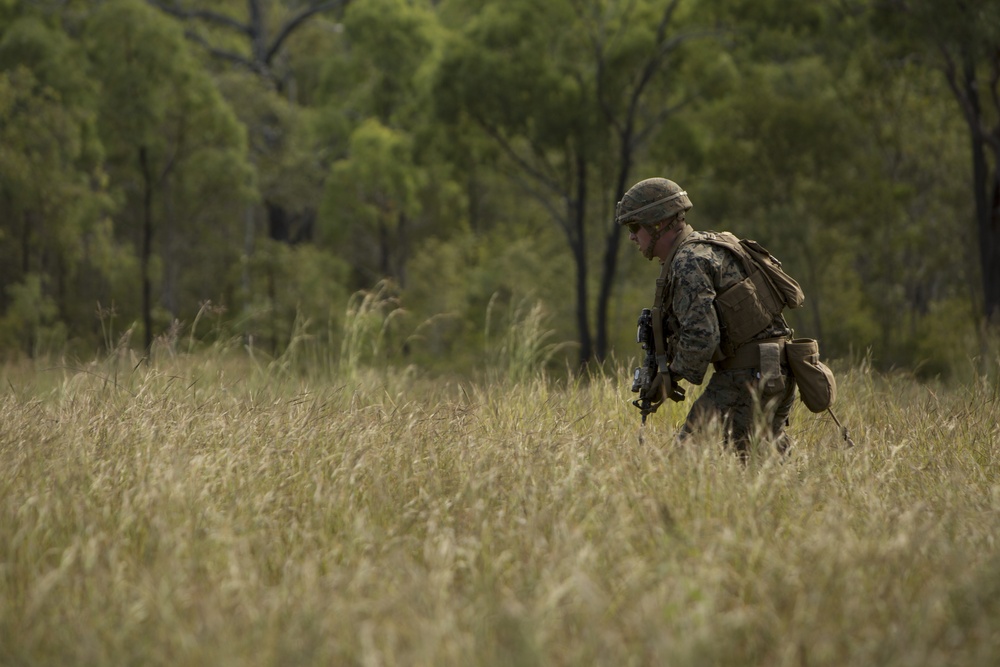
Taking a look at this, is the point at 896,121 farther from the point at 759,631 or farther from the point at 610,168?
the point at 759,631

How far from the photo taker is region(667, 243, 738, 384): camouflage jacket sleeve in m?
5.25

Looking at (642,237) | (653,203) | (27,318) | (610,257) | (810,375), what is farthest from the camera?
(27,318)

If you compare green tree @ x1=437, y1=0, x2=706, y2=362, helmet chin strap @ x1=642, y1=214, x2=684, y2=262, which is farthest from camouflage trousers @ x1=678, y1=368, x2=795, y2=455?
green tree @ x1=437, y1=0, x2=706, y2=362

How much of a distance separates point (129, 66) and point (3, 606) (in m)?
22.9

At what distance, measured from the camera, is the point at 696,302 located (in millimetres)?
5258

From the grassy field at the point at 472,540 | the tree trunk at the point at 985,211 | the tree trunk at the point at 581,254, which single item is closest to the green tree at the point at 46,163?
the tree trunk at the point at 581,254

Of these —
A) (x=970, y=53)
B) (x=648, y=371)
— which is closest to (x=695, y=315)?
(x=648, y=371)

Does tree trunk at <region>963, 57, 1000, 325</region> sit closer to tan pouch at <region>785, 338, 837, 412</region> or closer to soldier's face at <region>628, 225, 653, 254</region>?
tan pouch at <region>785, 338, 837, 412</region>

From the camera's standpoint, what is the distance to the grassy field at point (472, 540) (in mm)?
3242

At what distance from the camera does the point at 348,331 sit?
8922 mm

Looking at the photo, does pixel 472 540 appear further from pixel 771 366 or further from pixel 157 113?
pixel 157 113

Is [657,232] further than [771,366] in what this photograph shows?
Yes

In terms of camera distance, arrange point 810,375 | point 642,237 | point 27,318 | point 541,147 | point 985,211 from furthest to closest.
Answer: point 27,318 → point 541,147 → point 985,211 → point 642,237 → point 810,375

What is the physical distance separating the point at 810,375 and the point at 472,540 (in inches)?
89.5
